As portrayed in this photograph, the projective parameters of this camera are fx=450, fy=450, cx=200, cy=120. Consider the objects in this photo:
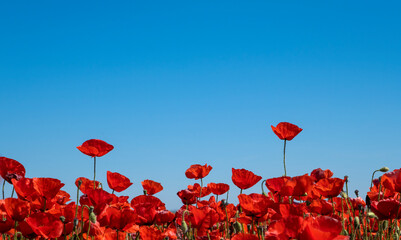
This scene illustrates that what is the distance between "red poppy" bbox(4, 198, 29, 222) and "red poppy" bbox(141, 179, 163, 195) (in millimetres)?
1520

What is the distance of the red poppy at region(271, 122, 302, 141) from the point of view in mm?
4141

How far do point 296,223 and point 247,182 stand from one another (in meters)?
1.89

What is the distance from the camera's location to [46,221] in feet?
8.62

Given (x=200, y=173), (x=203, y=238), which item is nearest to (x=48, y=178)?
(x=203, y=238)

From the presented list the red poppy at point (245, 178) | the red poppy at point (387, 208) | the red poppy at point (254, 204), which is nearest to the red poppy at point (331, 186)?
the red poppy at point (387, 208)

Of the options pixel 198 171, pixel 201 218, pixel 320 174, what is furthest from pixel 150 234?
pixel 320 174

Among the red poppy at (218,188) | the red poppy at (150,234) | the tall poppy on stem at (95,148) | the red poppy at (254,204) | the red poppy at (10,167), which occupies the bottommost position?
the red poppy at (150,234)

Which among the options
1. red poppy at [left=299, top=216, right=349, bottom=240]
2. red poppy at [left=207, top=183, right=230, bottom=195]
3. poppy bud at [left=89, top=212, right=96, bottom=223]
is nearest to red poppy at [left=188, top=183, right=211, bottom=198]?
red poppy at [left=207, top=183, right=230, bottom=195]

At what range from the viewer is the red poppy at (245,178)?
3.77 m

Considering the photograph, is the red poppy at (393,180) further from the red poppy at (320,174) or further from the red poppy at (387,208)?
the red poppy at (320,174)

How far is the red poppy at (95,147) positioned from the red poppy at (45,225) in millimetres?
1103

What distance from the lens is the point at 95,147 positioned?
12.1 feet

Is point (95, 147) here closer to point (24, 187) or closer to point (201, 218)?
point (24, 187)

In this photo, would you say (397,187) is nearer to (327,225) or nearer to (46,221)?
(327,225)
